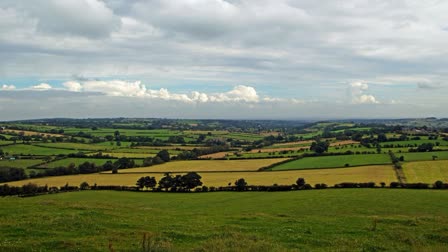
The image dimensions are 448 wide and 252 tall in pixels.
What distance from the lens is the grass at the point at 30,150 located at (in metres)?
98.4

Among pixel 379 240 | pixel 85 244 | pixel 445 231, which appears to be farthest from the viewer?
pixel 445 231

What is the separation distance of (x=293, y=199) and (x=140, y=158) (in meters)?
61.5

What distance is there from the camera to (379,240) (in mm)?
15656

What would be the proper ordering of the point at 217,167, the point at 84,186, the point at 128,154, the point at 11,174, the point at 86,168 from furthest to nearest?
the point at 128,154
the point at 217,167
the point at 86,168
the point at 11,174
the point at 84,186

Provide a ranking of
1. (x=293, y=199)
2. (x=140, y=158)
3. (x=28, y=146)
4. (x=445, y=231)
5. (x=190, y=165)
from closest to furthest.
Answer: (x=445, y=231) < (x=293, y=199) < (x=190, y=165) < (x=140, y=158) < (x=28, y=146)

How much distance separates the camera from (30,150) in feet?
336

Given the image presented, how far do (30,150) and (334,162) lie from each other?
81314mm

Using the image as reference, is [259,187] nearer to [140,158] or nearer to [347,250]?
[347,250]

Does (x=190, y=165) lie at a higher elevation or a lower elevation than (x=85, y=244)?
lower

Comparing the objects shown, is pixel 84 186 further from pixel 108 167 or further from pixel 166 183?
pixel 108 167

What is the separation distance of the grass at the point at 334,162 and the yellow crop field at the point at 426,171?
6403 millimetres

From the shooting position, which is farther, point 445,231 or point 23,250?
point 445,231

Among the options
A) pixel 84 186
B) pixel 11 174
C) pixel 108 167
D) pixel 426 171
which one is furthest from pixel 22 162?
pixel 426 171

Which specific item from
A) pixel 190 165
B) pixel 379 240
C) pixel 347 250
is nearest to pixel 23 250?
pixel 347 250
